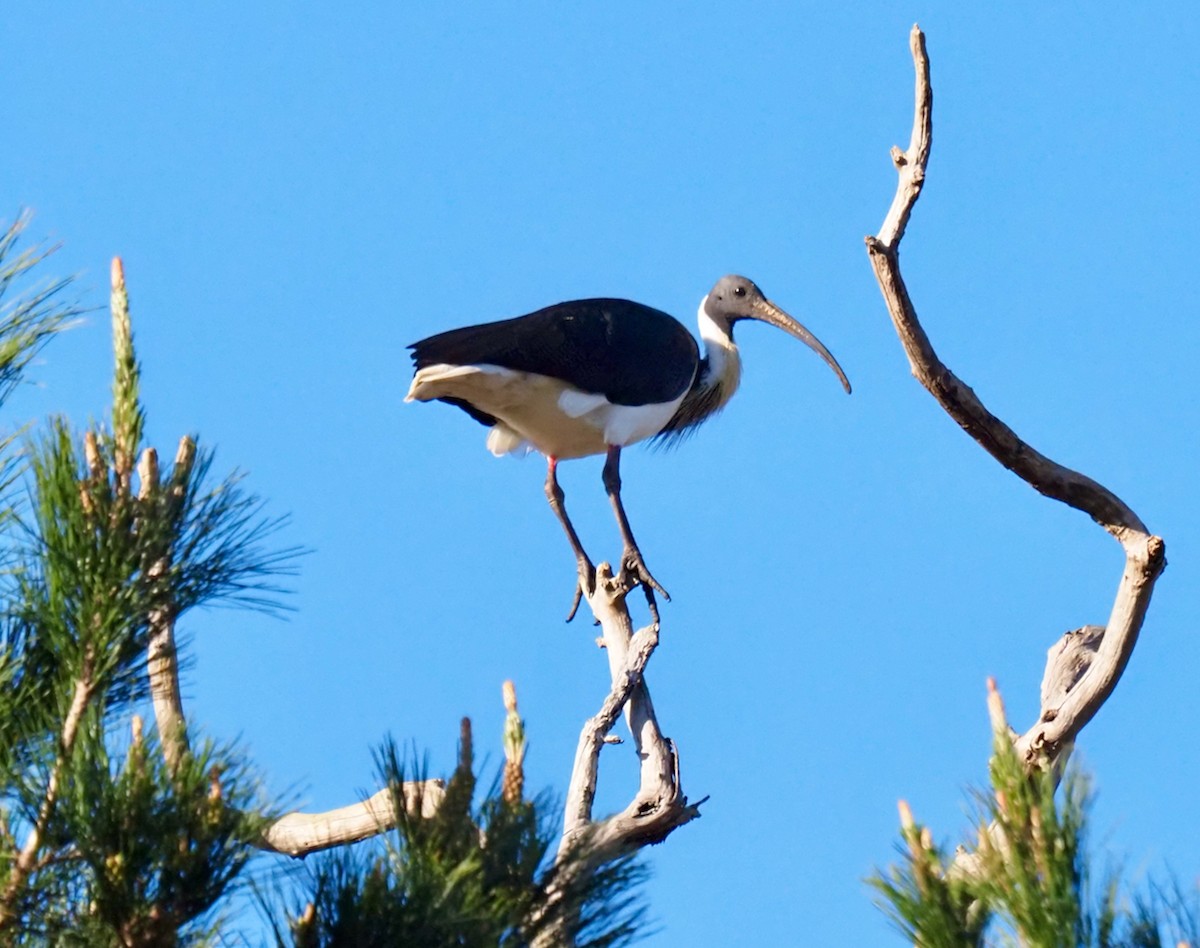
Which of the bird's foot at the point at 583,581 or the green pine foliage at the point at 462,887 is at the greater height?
the bird's foot at the point at 583,581

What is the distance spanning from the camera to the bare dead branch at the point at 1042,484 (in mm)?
4453

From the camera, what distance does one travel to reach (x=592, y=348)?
309 inches

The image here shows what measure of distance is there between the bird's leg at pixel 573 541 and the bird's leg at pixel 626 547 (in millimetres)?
161

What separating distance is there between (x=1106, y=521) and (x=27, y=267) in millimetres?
3089

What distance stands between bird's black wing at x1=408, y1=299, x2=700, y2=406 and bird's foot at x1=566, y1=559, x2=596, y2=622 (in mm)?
899

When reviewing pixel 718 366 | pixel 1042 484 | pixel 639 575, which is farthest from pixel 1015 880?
pixel 718 366

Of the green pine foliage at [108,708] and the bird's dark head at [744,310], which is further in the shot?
the bird's dark head at [744,310]

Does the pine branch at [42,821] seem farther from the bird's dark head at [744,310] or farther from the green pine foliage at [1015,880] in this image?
the bird's dark head at [744,310]

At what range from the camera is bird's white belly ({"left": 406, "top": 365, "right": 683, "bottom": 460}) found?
289 inches

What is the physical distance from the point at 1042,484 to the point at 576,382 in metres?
3.26

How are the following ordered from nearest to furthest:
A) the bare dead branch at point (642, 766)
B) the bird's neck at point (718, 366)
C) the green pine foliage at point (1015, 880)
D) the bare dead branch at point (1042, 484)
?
the green pine foliage at point (1015, 880)
the bare dead branch at point (1042, 484)
the bare dead branch at point (642, 766)
the bird's neck at point (718, 366)

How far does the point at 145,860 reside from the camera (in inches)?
97.6

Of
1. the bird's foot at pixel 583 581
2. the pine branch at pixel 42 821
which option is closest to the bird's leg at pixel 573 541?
the bird's foot at pixel 583 581

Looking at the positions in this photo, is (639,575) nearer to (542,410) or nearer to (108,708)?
(542,410)
